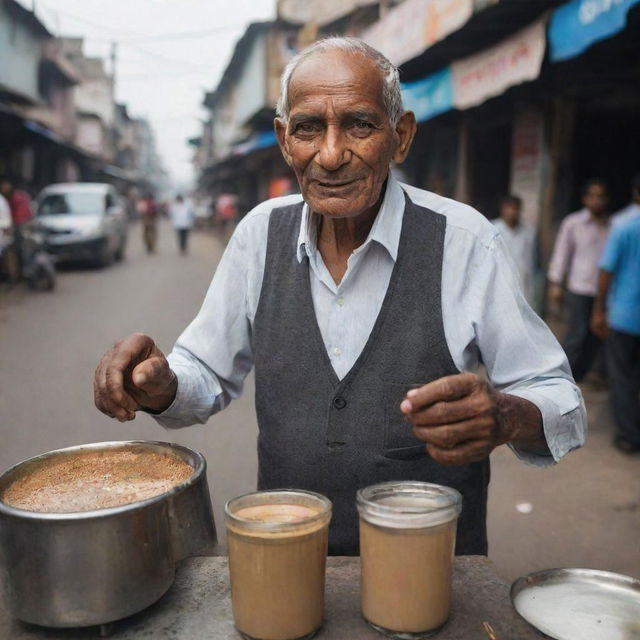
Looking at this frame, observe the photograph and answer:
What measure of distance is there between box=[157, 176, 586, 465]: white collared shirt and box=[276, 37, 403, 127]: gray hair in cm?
18

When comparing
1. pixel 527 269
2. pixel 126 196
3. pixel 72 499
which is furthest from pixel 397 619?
pixel 126 196

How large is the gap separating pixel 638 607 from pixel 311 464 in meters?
0.72

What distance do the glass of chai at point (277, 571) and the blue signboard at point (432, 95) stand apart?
6.78 meters

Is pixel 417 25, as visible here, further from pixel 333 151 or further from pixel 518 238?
pixel 333 151

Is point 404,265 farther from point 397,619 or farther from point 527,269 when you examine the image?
point 527,269

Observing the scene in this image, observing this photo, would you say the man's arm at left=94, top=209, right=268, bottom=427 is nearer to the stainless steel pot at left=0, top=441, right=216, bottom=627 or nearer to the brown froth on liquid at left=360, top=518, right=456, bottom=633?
the stainless steel pot at left=0, top=441, right=216, bottom=627

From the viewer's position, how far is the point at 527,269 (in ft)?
23.0

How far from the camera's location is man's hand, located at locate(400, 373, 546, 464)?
1149 mm

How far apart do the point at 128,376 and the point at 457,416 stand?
711mm

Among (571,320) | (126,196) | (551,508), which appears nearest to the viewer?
(551,508)

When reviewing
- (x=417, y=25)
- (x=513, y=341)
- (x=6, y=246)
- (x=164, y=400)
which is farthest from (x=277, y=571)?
(x=6, y=246)

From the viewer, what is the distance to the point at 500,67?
639 cm

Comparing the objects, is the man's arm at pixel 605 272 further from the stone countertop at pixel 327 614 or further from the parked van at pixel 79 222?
the parked van at pixel 79 222

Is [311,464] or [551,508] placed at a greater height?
[311,464]
